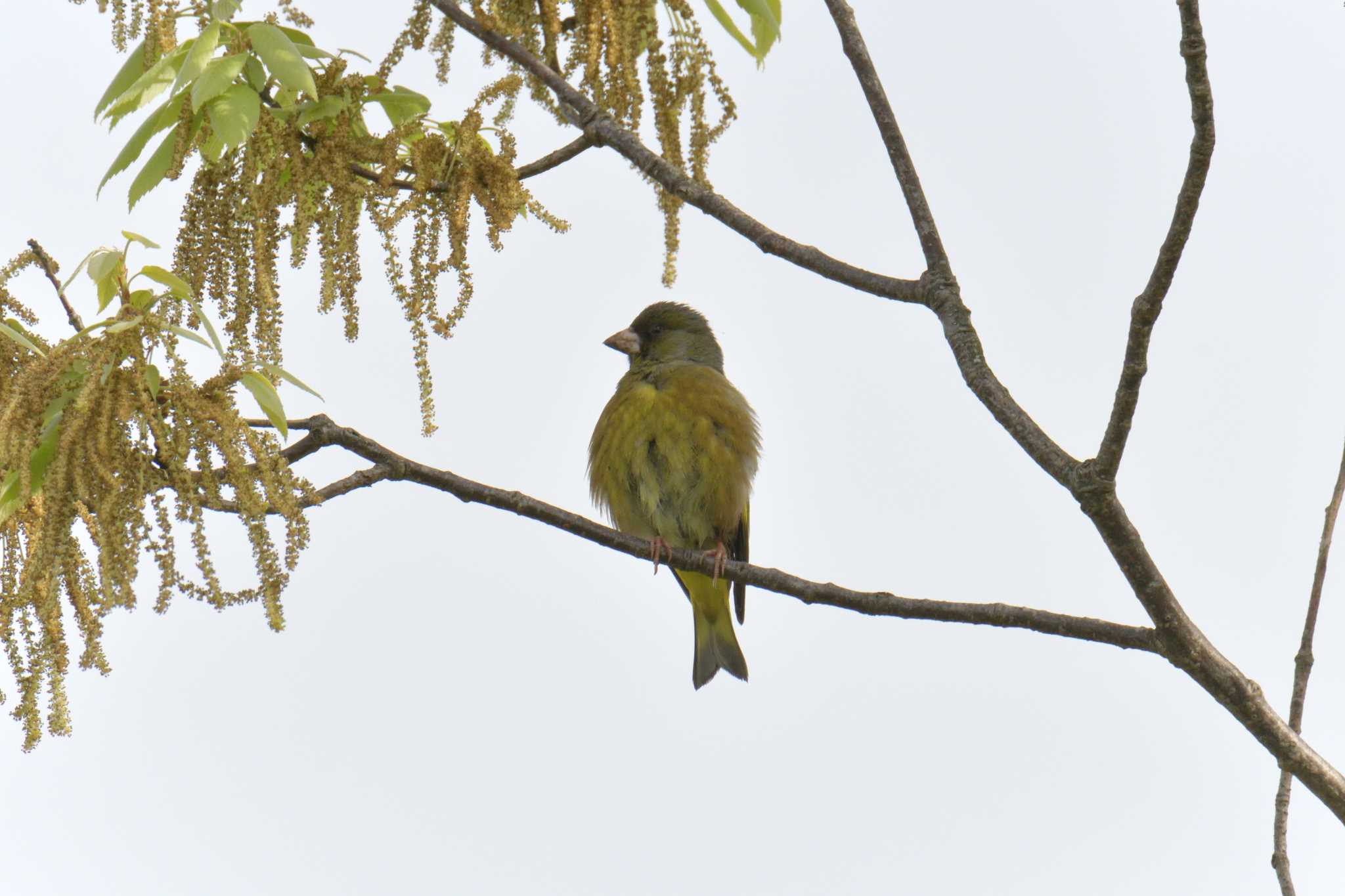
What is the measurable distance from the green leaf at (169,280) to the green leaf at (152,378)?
0.49 ft

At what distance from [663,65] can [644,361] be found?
3904mm

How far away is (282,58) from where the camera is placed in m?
2.72

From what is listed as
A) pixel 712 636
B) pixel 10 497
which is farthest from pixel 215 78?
pixel 712 636

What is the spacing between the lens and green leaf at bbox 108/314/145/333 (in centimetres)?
248

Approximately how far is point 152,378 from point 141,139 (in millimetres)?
587

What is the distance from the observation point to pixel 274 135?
277 centimetres

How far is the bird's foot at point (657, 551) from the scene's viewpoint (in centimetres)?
Answer: 410

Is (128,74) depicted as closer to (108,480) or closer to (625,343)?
(108,480)

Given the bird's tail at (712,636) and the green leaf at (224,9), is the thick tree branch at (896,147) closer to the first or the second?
the green leaf at (224,9)

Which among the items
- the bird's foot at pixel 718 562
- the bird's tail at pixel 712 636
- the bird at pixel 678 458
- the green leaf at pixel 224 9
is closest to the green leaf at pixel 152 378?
the green leaf at pixel 224 9

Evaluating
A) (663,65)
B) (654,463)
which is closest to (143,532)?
(663,65)

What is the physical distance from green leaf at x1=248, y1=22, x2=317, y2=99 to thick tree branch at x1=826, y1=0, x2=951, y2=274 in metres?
1.28

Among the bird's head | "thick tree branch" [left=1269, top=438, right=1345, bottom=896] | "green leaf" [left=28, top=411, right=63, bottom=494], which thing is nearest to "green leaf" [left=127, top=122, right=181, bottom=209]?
"green leaf" [left=28, top=411, right=63, bottom=494]

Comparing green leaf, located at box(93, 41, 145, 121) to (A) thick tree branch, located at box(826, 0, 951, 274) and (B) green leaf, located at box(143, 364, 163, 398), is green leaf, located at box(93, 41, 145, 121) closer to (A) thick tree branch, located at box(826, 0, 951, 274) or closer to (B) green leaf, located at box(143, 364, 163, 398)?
(B) green leaf, located at box(143, 364, 163, 398)
